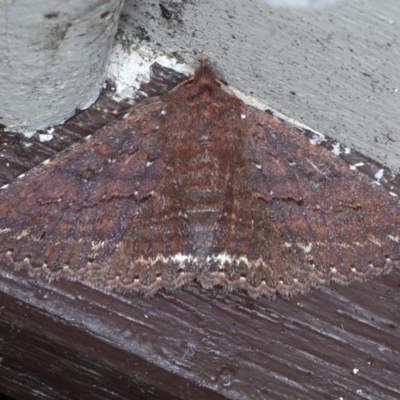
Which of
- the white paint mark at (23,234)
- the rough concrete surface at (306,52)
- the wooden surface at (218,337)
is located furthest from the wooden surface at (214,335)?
the rough concrete surface at (306,52)

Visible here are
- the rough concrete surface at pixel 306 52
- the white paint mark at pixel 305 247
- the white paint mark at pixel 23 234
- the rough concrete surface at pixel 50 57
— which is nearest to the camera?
the rough concrete surface at pixel 50 57

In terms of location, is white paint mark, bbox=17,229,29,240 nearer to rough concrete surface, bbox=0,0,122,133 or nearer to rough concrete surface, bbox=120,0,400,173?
rough concrete surface, bbox=0,0,122,133

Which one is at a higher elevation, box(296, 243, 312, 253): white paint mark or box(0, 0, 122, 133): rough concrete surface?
box(0, 0, 122, 133): rough concrete surface

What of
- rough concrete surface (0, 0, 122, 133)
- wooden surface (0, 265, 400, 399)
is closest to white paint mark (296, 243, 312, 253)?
wooden surface (0, 265, 400, 399)

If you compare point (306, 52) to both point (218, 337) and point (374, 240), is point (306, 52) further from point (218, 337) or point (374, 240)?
point (218, 337)

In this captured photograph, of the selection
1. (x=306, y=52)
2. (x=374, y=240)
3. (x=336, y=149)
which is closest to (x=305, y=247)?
(x=374, y=240)

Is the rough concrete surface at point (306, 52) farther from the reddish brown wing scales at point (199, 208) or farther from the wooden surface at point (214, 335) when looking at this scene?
the wooden surface at point (214, 335)

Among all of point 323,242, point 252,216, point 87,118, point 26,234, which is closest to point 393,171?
point 323,242
